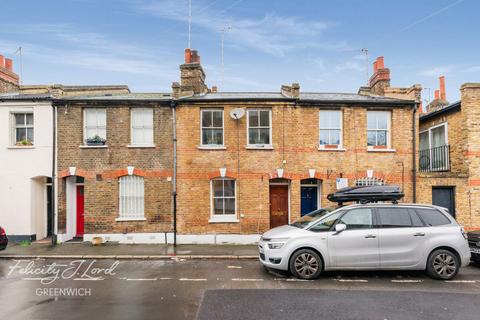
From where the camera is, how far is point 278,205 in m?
13.4

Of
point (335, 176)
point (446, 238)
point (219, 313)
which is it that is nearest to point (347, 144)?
point (335, 176)

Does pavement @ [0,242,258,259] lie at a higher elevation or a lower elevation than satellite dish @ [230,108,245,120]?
lower

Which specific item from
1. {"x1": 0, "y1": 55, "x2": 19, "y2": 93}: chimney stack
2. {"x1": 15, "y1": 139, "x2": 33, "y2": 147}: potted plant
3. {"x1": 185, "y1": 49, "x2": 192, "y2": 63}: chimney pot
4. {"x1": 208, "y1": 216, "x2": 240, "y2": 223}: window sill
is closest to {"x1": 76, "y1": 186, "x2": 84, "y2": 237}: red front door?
{"x1": 15, "y1": 139, "x2": 33, "y2": 147}: potted plant

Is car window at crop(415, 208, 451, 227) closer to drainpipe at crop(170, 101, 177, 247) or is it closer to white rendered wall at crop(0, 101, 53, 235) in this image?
drainpipe at crop(170, 101, 177, 247)

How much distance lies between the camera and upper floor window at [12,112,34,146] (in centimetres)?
1320

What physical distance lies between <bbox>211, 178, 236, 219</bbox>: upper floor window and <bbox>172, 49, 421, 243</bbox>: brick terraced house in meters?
0.04

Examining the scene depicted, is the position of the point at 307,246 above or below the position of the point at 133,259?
above

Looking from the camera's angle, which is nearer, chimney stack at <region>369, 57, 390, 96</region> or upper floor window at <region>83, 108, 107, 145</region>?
upper floor window at <region>83, 108, 107, 145</region>

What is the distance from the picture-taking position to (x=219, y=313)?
5.74 m

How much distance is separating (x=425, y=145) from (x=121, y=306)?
17071 millimetres

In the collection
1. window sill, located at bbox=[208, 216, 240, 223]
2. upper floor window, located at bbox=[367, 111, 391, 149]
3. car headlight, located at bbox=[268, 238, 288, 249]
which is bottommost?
window sill, located at bbox=[208, 216, 240, 223]

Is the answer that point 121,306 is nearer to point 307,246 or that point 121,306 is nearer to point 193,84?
point 307,246

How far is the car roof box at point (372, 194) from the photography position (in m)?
8.59

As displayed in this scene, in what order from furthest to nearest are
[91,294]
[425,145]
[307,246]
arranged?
[425,145]
[307,246]
[91,294]
